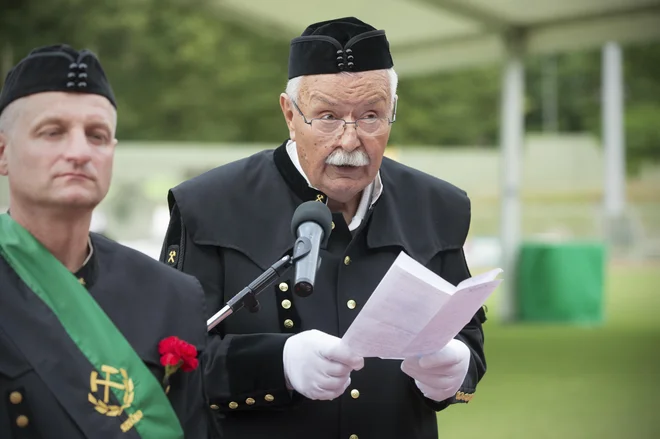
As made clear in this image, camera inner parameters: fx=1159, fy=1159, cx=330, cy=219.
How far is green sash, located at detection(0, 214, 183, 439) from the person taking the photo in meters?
2.00

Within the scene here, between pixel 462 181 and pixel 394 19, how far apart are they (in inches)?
942

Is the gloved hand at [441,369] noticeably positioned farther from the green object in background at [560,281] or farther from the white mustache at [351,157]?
the green object in background at [560,281]

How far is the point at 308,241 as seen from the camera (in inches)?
89.4

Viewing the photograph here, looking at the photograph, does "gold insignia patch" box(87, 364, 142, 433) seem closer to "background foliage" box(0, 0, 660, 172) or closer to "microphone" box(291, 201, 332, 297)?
"microphone" box(291, 201, 332, 297)

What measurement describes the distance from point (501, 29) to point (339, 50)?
36.5 feet

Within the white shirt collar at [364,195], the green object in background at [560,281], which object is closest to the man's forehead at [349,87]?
the white shirt collar at [364,195]

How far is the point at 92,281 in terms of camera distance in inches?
83.0

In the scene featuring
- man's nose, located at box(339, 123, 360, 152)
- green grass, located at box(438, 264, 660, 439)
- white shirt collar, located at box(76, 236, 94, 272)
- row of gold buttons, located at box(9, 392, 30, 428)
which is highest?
man's nose, located at box(339, 123, 360, 152)

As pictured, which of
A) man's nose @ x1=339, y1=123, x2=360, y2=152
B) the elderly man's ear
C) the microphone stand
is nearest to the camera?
the microphone stand

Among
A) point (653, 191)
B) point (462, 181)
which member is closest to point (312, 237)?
point (462, 181)

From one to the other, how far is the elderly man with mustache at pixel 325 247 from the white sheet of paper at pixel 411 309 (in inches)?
8.0

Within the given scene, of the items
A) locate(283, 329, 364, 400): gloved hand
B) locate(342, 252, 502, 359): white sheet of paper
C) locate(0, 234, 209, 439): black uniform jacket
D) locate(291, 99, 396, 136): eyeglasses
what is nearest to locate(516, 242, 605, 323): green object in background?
locate(291, 99, 396, 136): eyeglasses

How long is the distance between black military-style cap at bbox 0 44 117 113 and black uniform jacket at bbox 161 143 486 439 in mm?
833

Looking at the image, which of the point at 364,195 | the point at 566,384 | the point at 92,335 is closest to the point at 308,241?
the point at 92,335
